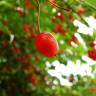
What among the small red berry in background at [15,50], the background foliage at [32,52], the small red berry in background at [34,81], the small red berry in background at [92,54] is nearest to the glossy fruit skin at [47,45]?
the background foliage at [32,52]

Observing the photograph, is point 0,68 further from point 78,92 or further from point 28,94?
point 78,92

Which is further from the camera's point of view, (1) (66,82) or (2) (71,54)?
(1) (66,82)

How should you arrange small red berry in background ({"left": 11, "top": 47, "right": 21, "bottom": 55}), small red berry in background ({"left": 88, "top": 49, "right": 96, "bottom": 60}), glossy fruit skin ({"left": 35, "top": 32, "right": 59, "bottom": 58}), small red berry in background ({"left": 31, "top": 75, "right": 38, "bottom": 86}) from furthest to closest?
small red berry in background ({"left": 31, "top": 75, "right": 38, "bottom": 86}) < small red berry in background ({"left": 11, "top": 47, "right": 21, "bottom": 55}) < small red berry in background ({"left": 88, "top": 49, "right": 96, "bottom": 60}) < glossy fruit skin ({"left": 35, "top": 32, "right": 59, "bottom": 58})

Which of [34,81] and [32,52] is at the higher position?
[32,52]

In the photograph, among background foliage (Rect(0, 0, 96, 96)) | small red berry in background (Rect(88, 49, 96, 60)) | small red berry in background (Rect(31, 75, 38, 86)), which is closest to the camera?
small red berry in background (Rect(88, 49, 96, 60))

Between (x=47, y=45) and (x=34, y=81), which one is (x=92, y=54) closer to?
(x=34, y=81)

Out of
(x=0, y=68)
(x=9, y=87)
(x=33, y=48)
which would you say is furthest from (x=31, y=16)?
(x=9, y=87)

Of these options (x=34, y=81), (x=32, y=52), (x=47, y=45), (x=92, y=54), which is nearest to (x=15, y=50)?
Result: (x=32, y=52)

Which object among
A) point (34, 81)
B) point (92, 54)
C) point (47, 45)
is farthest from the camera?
point (34, 81)

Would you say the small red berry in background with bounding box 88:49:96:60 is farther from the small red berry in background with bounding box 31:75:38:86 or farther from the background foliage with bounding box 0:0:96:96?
the small red berry in background with bounding box 31:75:38:86

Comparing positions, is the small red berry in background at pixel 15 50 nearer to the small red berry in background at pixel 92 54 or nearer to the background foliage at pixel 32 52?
the background foliage at pixel 32 52

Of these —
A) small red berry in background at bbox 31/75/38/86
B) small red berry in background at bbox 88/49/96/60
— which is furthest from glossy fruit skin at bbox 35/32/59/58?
small red berry in background at bbox 31/75/38/86
